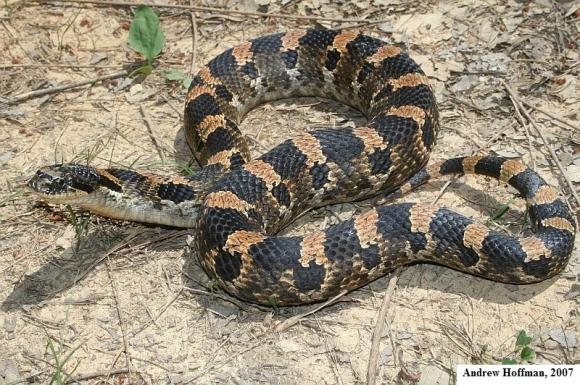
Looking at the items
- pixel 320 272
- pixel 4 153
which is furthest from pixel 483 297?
pixel 4 153

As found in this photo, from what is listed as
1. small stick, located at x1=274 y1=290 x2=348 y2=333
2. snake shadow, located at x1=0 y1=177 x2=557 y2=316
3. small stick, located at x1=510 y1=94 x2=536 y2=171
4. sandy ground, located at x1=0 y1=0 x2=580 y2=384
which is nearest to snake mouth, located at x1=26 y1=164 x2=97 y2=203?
sandy ground, located at x1=0 y1=0 x2=580 y2=384

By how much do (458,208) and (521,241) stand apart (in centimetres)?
131

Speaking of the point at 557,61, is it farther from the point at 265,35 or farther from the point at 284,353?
the point at 284,353

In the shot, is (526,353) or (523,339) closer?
(526,353)

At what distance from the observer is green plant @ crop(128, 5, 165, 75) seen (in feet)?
34.7

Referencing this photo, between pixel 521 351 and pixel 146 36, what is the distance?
6.97 meters

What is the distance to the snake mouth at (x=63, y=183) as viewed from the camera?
7.74 meters

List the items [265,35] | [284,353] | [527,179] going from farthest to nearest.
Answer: [265,35] → [527,179] → [284,353]

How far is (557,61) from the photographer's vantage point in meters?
10.1

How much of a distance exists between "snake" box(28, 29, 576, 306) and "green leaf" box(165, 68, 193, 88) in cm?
66

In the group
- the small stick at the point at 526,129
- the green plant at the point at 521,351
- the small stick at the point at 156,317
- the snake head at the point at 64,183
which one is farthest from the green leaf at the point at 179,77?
the green plant at the point at 521,351

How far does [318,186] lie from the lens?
8.45 m

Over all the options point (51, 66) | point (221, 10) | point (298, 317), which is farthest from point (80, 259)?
point (221, 10)

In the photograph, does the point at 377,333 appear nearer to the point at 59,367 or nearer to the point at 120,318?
the point at 120,318
